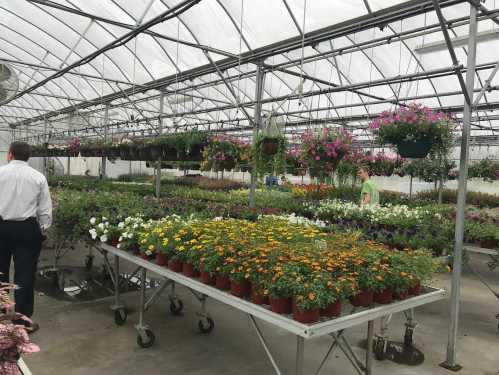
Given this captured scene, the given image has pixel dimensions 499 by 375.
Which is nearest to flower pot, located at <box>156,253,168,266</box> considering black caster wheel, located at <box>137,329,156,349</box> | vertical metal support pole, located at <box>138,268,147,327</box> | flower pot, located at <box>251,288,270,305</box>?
vertical metal support pole, located at <box>138,268,147,327</box>

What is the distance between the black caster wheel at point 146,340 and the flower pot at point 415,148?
3.18 meters

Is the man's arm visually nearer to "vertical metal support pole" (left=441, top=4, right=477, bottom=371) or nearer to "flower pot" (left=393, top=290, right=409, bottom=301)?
"flower pot" (left=393, top=290, right=409, bottom=301)

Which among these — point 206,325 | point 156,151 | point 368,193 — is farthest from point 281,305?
point 156,151

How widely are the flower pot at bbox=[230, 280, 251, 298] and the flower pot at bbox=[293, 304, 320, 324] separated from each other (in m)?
0.43

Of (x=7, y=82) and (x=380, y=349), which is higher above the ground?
→ (x=7, y=82)

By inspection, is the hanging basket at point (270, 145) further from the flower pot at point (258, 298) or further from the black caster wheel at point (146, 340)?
the flower pot at point (258, 298)

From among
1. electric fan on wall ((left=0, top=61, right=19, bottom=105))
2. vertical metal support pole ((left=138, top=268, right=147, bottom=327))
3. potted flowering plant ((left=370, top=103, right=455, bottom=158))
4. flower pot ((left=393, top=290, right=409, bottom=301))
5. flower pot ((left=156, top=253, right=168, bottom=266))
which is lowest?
vertical metal support pole ((left=138, top=268, right=147, bottom=327))

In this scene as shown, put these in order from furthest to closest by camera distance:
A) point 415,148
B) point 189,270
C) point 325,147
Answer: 1. point 325,147
2. point 415,148
3. point 189,270

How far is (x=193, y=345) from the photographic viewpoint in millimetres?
3516

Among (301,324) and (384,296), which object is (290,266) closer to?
(301,324)

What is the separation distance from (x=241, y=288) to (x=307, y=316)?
1.65 ft

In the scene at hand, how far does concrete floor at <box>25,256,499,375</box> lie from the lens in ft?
10.2

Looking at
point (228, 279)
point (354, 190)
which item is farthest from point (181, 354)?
point (354, 190)

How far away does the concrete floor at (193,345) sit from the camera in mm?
3109
